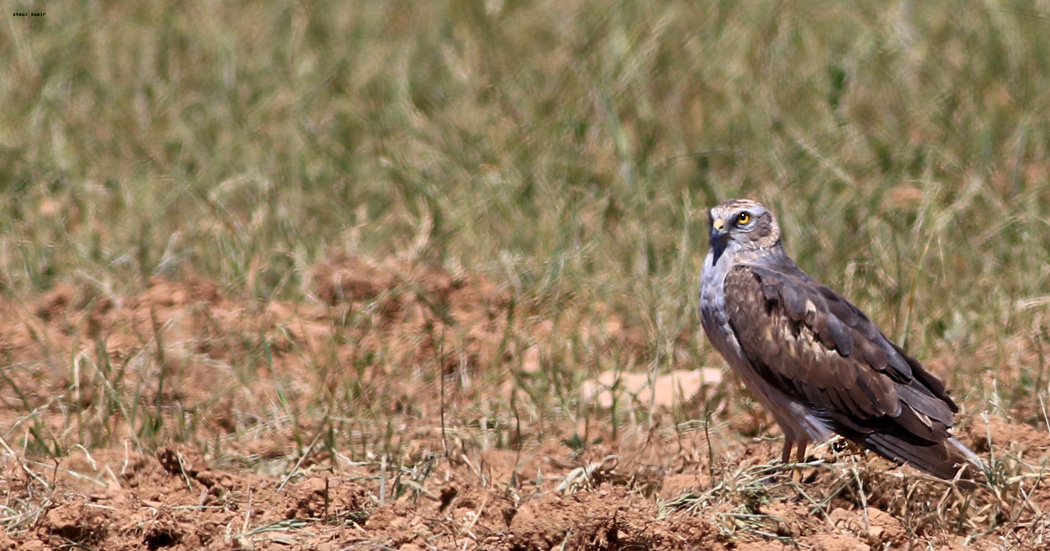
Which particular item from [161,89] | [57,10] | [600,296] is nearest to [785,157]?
[600,296]

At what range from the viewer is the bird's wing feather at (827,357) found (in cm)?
524

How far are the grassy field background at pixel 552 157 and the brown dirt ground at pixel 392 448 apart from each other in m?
0.12

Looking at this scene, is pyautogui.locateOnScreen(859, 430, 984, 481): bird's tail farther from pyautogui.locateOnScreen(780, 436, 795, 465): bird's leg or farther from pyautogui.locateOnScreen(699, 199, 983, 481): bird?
pyautogui.locateOnScreen(780, 436, 795, 465): bird's leg

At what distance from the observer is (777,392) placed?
5520 millimetres

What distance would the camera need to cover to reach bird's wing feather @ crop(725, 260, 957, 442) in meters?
5.24

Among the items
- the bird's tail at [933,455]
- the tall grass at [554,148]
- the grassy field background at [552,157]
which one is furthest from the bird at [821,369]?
the tall grass at [554,148]

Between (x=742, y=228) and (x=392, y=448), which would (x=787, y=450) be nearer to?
(x=742, y=228)

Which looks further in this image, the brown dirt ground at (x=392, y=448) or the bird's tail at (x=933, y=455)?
the bird's tail at (x=933, y=455)

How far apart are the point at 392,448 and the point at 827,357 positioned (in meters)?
1.76

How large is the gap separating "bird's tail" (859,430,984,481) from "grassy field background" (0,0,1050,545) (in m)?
0.72

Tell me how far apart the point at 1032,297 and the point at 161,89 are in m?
5.71

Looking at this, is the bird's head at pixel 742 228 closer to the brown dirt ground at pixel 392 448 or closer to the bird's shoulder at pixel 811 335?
the bird's shoulder at pixel 811 335

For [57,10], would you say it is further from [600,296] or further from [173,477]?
[173,477]

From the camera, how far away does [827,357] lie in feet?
17.9
